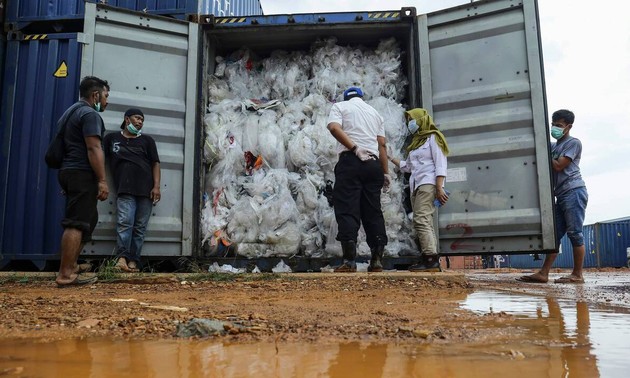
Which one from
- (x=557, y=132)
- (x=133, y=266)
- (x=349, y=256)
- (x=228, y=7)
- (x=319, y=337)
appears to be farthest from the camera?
(x=228, y=7)

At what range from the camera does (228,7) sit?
6230mm

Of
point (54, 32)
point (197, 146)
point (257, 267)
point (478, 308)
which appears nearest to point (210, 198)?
point (197, 146)

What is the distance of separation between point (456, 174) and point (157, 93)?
2.83 m

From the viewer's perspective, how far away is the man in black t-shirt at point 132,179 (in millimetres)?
4383

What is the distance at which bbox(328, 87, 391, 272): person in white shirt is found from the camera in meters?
4.12

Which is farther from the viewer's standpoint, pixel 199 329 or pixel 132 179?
pixel 132 179

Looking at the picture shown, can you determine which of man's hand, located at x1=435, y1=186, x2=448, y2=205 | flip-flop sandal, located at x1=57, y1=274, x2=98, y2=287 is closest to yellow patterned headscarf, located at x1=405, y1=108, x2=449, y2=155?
man's hand, located at x1=435, y1=186, x2=448, y2=205

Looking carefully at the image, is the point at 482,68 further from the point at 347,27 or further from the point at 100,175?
the point at 100,175

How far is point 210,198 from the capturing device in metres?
5.10

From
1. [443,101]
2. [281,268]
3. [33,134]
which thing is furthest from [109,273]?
[443,101]

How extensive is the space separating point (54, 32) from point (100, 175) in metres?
2.39

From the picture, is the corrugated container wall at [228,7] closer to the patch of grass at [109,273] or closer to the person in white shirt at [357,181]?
the person in white shirt at [357,181]

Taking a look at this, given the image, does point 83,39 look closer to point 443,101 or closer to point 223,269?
point 223,269

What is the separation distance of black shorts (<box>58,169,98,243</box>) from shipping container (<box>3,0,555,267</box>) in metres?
0.90
